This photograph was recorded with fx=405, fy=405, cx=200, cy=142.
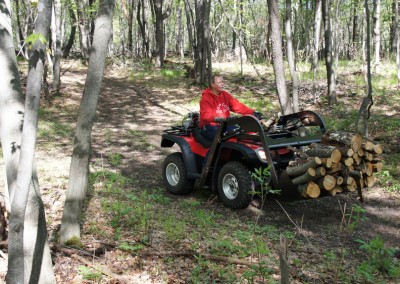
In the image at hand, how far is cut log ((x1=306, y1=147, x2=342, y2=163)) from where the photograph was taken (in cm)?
488

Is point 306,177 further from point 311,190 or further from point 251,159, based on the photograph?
point 251,159

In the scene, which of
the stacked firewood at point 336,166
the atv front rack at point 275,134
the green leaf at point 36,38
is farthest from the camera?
the atv front rack at point 275,134

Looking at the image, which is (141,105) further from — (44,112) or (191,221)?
(191,221)

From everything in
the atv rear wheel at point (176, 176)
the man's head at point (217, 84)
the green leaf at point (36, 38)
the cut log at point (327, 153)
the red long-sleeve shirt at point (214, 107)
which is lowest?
the atv rear wheel at point (176, 176)

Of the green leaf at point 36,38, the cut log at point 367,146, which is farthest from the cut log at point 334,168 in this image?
the green leaf at point 36,38

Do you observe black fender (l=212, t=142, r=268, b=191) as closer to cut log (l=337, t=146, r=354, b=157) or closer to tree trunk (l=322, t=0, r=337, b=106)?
cut log (l=337, t=146, r=354, b=157)

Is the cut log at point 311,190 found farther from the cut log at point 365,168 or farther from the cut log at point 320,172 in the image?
the cut log at point 365,168

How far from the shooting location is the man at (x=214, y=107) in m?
6.31

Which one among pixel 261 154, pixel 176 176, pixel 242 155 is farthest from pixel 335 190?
pixel 176 176

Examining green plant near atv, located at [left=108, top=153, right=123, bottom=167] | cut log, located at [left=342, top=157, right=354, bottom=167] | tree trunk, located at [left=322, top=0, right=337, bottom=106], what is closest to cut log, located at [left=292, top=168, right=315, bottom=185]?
cut log, located at [left=342, top=157, right=354, bottom=167]

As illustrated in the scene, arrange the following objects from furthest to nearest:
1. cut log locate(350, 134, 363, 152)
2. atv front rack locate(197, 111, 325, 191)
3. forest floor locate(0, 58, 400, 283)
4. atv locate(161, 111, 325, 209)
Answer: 1. atv locate(161, 111, 325, 209)
2. atv front rack locate(197, 111, 325, 191)
3. cut log locate(350, 134, 363, 152)
4. forest floor locate(0, 58, 400, 283)

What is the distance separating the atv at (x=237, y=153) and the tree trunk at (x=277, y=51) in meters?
2.11

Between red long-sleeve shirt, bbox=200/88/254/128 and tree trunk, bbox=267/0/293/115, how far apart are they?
2.12 metres

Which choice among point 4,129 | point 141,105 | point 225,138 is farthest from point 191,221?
point 141,105
